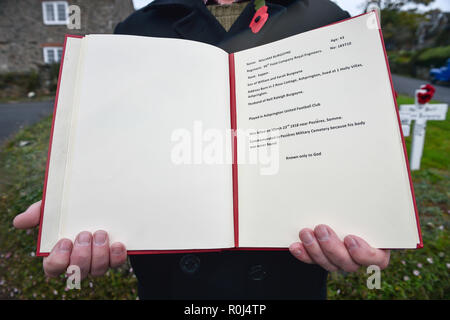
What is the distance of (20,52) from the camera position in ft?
46.0

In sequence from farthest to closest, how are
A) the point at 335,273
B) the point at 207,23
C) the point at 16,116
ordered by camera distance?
the point at 16,116 < the point at 335,273 < the point at 207,23

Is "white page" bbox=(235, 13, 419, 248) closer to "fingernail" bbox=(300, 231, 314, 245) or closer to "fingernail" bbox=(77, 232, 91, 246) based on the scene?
"fingernail" bbox=(300, 231, 314, 245)

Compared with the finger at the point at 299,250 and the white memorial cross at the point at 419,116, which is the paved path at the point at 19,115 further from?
the white memorial cross at the point at 419,116

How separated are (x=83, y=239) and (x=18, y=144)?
6358mm

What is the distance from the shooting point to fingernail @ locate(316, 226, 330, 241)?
0.76 meters

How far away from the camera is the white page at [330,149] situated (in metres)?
0.74

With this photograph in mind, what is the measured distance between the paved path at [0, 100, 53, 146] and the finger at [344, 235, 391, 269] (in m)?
7.24

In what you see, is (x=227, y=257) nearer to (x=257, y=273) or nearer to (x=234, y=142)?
(x=257, y=273)

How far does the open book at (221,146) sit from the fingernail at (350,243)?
0.03m

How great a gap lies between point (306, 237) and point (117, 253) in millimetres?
638

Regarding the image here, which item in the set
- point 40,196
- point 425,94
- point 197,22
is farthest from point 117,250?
point 425,94

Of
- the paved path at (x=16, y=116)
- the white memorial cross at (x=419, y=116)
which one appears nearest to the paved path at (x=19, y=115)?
the paved path at (x=16, y=116)

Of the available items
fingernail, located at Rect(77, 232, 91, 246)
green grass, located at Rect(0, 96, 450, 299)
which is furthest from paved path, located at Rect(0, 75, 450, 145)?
fingernail, located at Rect(77, 232, 91, 246)

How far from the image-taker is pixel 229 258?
1.10 meters
